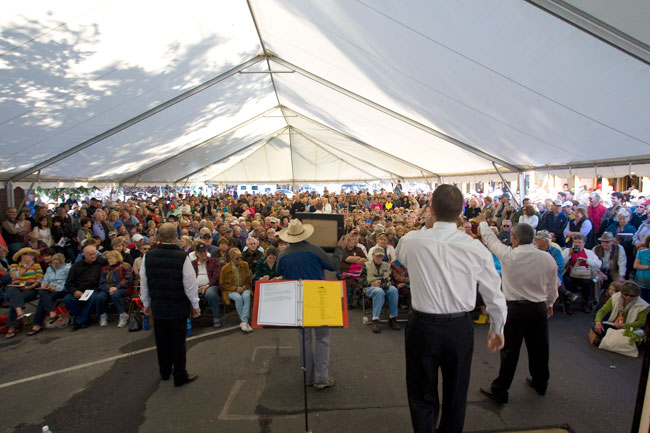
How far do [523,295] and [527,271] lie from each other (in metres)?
0.22

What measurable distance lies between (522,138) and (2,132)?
397 inches

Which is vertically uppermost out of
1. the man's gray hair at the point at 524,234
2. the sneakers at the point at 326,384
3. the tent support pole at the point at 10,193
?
the tent support pole at the point at 10,193

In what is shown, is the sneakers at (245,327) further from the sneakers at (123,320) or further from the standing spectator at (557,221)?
the standing spectator at (557,221)

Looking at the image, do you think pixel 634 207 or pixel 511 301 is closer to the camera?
pixel 511 301

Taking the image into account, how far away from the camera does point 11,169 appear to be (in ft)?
27.6

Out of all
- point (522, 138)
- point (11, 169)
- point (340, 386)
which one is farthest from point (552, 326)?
point (11, 169)

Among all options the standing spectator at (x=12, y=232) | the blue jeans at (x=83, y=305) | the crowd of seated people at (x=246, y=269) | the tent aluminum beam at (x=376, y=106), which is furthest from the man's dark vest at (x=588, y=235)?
the standing spectator at (x=12, y=232)

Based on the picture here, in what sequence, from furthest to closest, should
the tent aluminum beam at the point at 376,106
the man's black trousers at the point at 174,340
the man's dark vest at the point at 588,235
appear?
the tent aluminum beam at the point at 376,106 < the man's dark vest at the point at 588,235 < the man's black trousers at the point at 174,340

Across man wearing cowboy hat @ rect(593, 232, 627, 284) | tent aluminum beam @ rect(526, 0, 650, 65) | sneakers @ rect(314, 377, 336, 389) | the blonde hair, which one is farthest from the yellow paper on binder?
man wearing cowboy hat @ rect(593, 232, 627, 284)

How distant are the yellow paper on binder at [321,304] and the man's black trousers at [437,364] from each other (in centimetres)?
67

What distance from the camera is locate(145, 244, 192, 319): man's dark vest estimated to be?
344cm

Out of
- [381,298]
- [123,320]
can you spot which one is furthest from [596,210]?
[123,320]

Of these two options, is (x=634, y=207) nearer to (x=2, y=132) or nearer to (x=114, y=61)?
(x=114, y=61)

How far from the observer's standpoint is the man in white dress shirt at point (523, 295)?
3053 mm
